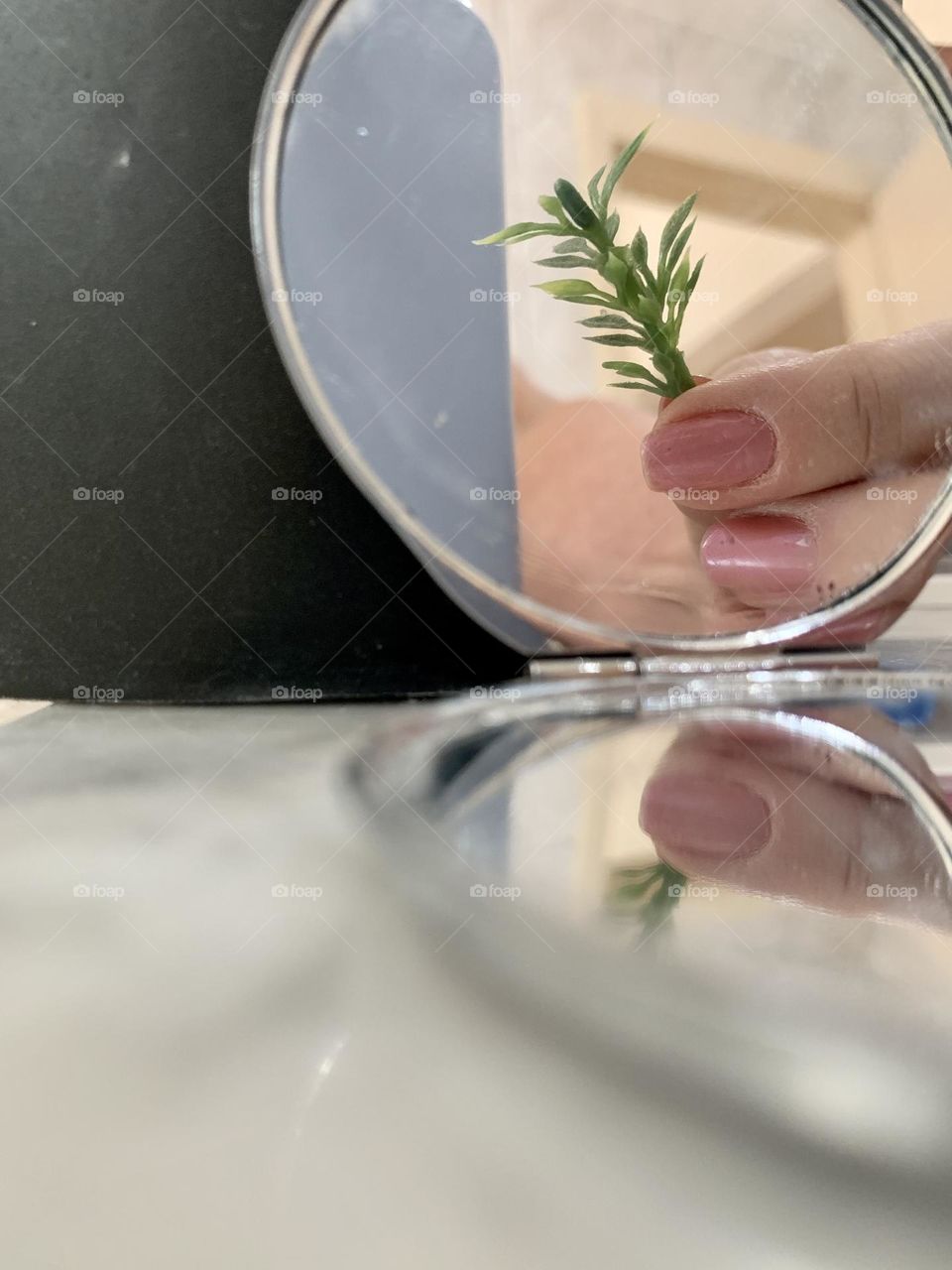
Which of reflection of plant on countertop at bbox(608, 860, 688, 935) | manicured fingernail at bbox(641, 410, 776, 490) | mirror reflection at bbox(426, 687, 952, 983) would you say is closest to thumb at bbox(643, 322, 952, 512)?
manicured fingernail at bbox(641, 410, 776, 490)

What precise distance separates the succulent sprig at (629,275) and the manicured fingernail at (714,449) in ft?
0.06

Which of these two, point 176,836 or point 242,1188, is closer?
point 242,1188

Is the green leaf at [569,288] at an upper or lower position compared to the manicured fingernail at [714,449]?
upper

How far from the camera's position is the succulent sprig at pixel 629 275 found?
0.39 metres

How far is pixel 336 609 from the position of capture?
18.4 inches

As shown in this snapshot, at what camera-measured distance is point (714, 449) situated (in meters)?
0.39

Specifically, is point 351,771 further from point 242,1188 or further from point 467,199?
point 467,199

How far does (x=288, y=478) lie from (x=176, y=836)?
270 millimetres

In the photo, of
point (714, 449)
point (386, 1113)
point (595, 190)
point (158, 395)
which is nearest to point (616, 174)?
point (595, 190)

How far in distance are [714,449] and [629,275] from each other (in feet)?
0.26

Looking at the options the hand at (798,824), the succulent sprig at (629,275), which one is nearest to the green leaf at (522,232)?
the succulent sprig at (629,275)

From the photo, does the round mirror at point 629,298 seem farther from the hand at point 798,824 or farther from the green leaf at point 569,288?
the hand at point 798,824

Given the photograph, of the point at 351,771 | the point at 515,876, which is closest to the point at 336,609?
the point at 351,771

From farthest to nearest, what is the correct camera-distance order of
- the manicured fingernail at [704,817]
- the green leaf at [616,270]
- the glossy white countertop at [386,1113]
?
the green leaf at [616,270], the manicured fingernail at [704,817], the glossy white countertop at [386,1113]
